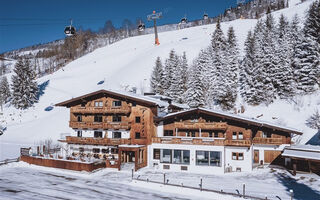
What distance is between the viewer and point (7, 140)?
54.7m

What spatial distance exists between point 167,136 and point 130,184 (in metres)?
11.1

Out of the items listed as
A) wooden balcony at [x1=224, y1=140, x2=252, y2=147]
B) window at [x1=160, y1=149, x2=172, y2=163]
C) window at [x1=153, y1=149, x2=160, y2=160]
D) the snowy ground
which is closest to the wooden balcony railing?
window at [x1=153, y1=149, x2=160, y2=160]

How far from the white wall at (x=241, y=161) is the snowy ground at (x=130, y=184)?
1202 mm

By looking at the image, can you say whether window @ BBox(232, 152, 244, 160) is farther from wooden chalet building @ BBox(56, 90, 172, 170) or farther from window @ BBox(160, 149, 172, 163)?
wooden chalet building @ BBox(56, 90, 172, 170)

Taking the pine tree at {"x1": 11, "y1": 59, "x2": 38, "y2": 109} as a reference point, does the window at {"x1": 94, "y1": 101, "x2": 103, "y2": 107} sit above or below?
below

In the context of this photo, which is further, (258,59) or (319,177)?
(258,59)

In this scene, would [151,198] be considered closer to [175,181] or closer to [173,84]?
[175,181]

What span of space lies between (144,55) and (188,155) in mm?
79708

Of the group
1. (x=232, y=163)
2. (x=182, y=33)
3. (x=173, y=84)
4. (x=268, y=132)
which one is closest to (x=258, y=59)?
(x=173, y=84)

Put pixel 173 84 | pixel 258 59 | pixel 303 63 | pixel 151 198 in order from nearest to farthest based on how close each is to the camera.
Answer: pixel 151 198 < pixel 303 63 < pixel 258 59 < pixel 173 84

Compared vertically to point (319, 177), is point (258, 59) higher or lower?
higher

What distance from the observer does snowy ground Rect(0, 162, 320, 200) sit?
73.7 ft

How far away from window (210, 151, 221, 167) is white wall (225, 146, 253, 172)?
1.19 metres

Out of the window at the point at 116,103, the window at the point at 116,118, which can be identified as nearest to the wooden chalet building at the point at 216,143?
the window at the point at 116,118
